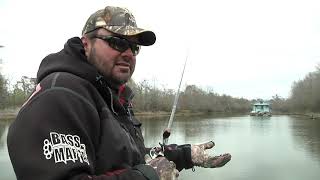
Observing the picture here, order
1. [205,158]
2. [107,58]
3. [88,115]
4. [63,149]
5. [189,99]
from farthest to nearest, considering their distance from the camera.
→ [189,99], [205,158], [107,58], [88,115], [63,149]

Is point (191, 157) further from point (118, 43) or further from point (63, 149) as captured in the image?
point (63, 149)

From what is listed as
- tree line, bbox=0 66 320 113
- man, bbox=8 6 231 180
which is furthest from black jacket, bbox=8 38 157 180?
tree line, bbox=0 66 320 113

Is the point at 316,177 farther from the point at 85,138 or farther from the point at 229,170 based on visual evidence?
the point at 85,138

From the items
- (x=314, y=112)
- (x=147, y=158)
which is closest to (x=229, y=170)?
(x=147, y=158)

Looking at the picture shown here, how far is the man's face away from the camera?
1.76 meters

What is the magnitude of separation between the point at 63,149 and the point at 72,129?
0.32 feet

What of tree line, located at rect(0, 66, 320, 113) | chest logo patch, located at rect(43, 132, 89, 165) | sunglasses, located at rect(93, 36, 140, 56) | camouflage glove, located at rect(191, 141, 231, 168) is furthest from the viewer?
tree line, located at rect(0, 66, 320, 113)

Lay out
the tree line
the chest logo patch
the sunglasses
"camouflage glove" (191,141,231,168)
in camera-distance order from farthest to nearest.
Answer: the tree line, "camouflage glove" (191,141,231,168), the sunglasses, the chest logo patch

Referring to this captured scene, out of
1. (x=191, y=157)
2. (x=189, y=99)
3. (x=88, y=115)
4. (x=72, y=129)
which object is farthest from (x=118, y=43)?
(x=189, y=99)

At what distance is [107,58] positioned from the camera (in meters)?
1.76

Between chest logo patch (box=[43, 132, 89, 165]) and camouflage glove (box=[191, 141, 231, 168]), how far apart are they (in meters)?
1.15

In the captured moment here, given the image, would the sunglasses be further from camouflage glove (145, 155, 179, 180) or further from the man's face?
camouflage glove (145, 155, 179, 180)

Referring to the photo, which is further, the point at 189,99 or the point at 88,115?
the point at 189,99

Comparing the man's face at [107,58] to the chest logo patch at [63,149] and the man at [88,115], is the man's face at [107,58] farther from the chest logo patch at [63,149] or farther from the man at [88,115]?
the chest logo patch at [63,149]
